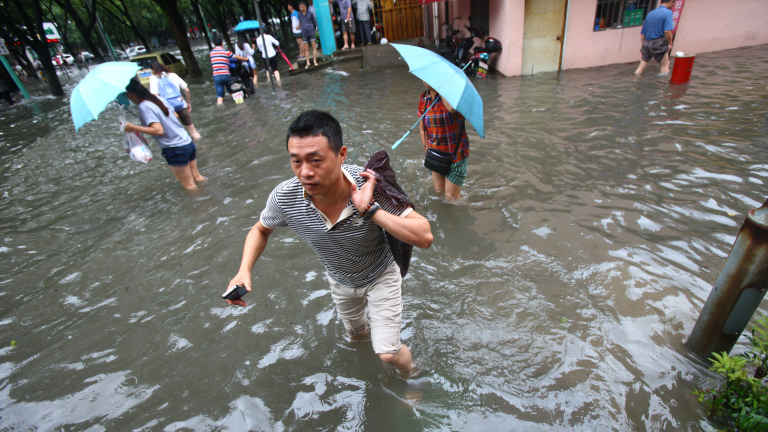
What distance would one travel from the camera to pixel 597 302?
3152 mm

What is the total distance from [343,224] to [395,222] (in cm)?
37

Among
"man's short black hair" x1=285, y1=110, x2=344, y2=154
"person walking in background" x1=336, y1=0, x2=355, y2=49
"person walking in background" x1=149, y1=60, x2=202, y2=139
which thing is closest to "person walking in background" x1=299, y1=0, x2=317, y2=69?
"person walking in background" x1=336, y1=0, x2=355, y2=49

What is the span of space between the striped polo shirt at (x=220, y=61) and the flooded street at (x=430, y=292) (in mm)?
4761

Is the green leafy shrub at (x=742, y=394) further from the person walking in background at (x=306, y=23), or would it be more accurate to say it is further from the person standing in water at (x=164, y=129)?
the person walking in background at (x=306, y=23)

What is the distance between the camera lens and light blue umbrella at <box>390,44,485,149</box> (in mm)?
3229

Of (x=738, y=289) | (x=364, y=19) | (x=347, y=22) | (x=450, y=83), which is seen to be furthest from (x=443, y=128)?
(x=364, y=19)

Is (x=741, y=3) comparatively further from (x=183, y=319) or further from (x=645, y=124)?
(x=183, y=319)

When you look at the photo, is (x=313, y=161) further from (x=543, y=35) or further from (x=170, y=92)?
(x=543, y=35)

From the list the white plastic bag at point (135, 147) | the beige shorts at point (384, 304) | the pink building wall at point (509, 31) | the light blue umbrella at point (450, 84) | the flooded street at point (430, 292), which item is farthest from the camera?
the pink building wall at point (509, 31)

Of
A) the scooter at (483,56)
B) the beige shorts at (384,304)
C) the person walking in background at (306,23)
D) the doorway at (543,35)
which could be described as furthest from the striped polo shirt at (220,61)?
the beige shorts at (384,304)

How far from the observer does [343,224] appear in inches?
80.2

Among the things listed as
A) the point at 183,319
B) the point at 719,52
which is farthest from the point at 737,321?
the point at 719,52

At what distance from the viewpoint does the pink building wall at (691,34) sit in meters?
10.8

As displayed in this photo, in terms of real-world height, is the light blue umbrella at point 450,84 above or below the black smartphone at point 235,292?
above
